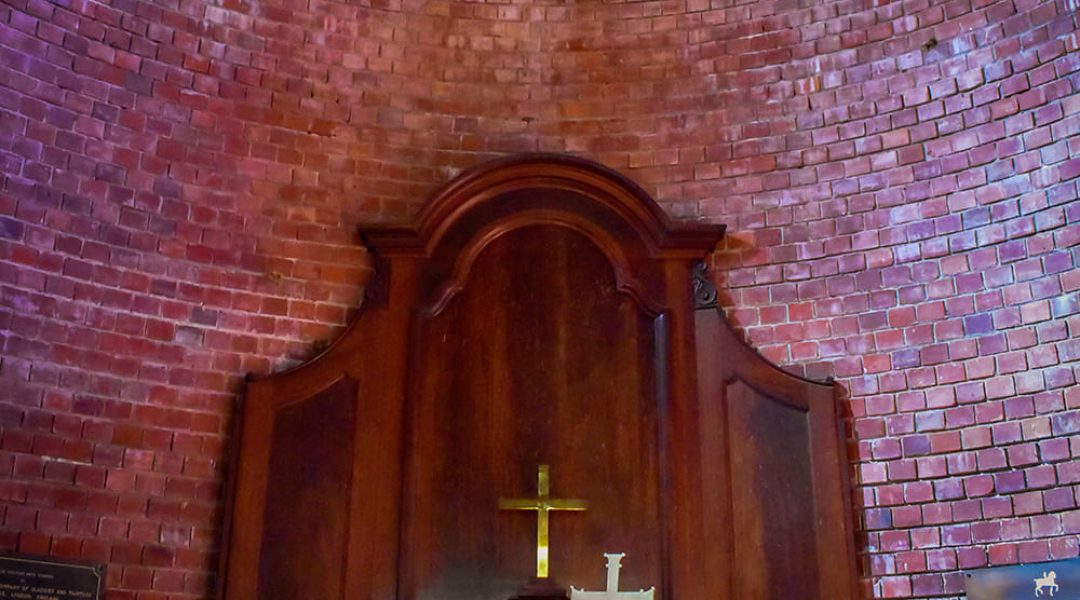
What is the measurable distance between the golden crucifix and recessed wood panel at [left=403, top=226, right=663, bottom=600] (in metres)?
0.04

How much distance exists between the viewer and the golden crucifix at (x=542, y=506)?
15.3 ft

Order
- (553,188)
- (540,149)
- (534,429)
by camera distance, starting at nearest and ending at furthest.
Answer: (534,429) → (553,188) → (540,149)

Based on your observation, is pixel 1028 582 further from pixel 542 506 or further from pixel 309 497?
pixel 309 497

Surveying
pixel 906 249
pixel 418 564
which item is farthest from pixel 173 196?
pixel 906 249

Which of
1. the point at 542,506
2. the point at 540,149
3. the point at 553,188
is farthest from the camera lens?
the point at 540,149

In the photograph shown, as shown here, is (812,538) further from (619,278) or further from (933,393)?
(619,278)

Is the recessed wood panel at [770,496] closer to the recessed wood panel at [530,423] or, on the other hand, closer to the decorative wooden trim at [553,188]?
the recessed wood panel at [530,423]

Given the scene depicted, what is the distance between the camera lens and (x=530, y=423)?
16.1 ft

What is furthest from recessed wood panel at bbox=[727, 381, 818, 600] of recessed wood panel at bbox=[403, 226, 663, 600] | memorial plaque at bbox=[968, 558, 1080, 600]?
memorial plaque at bbox=[968, 558, 1080, 600]

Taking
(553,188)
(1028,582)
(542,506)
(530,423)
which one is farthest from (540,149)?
(1028,582)

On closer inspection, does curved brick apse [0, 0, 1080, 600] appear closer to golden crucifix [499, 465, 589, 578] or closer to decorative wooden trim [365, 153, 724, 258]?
decorative wooden trim [365, 153, 724, 258]

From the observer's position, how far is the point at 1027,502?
434 centimetres

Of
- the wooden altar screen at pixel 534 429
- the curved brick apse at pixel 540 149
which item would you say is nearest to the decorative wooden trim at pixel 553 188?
the wooden altar screen at pixel 534 429

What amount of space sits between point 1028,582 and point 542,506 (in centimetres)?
183
